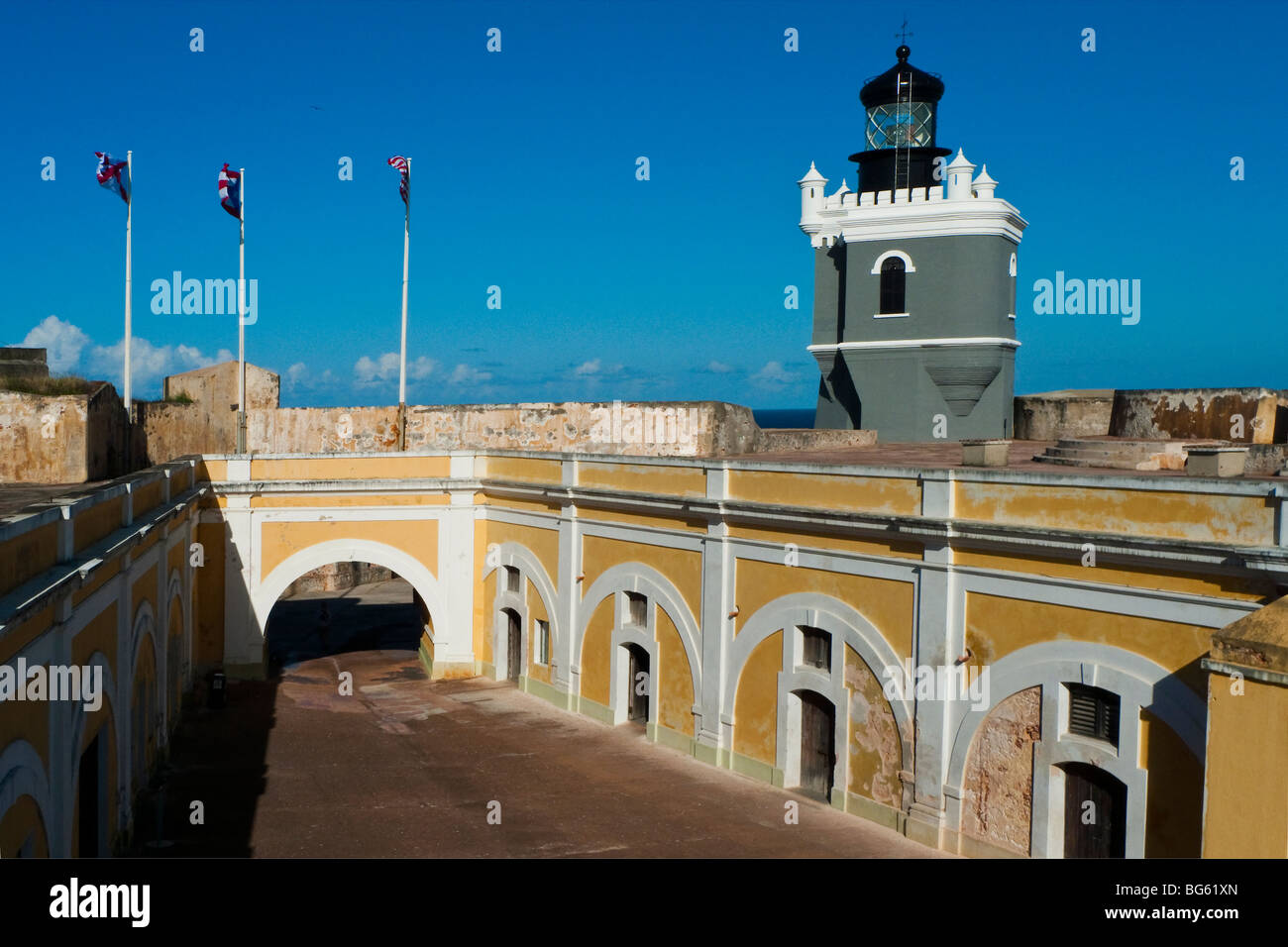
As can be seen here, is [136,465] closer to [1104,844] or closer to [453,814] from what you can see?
[453,814]

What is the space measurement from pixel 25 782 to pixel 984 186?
29829 mm

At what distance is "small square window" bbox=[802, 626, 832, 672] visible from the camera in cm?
1636

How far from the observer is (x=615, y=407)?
24.9m

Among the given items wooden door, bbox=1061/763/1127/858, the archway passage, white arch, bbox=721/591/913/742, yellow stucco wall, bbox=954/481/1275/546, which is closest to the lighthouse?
the archway passage

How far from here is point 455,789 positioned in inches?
666

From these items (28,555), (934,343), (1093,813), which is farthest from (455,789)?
(934,343)

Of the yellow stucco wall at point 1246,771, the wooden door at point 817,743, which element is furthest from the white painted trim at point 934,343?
the yellow stucco wall at point 1246,771

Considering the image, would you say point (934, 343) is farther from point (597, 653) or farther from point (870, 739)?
point (870, 739)

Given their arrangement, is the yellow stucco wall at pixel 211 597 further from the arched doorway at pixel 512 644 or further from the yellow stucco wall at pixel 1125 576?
the yellow stucco wall at pixel 1125 576

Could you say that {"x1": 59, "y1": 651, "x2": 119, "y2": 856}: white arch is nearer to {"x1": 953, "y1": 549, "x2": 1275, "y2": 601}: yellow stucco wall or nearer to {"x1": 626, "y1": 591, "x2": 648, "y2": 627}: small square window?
{"x1": 626, "y1": 591, "x2": 648, "y2": 627}: small square window

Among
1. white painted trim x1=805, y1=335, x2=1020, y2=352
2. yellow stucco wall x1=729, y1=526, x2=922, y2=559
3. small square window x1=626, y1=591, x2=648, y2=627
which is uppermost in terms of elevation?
white painted trim x1=805, y1=335, x2=1020, y2=352

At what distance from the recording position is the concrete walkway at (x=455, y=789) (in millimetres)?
14492

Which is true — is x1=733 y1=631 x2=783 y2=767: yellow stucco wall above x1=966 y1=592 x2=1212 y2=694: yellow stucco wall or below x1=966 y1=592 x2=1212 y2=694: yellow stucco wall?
below

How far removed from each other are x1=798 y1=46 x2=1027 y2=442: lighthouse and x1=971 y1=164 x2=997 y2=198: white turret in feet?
0.09
